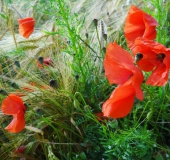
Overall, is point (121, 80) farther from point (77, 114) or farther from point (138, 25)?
point (77, 114)

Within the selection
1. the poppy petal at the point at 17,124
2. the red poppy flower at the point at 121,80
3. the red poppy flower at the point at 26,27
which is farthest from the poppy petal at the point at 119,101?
the red poppy flower at the point at 26,27

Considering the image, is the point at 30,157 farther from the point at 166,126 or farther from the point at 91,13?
the point at 91,13

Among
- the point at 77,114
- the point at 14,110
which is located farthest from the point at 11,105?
the point at 77,114

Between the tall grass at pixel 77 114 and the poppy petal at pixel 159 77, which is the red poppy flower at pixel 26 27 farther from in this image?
the poppy petal at pixel 159 77


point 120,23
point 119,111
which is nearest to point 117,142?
point 119,111

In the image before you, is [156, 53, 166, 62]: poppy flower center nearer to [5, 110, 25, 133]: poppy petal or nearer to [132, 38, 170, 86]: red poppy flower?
[132, 38, 170, 86]: red poppy flower

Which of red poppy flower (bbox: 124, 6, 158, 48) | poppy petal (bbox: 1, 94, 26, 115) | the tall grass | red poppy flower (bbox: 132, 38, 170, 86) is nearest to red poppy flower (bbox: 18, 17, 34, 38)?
the tall grass
